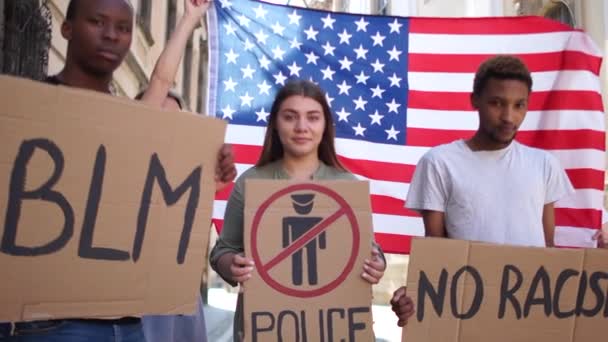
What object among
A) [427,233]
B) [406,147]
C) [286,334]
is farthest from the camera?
[406,147]

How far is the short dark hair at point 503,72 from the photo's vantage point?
7.34 ft

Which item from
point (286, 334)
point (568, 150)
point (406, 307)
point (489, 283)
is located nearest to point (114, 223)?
point (286, 334)

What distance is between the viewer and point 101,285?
1.54m

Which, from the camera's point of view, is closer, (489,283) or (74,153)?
(74,153)

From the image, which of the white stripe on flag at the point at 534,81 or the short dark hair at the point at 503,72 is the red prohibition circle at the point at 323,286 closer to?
the short dark hair at the point at 503,72

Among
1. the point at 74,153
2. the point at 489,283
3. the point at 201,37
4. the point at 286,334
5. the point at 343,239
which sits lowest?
the point at 286,334

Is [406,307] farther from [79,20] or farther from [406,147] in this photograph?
[406,147]

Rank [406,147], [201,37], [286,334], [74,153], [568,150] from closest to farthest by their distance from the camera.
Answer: [74,153], [286,334], [568,150], [406,147], [201,37]

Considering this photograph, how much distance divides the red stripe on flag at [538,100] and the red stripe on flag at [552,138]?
0.14m

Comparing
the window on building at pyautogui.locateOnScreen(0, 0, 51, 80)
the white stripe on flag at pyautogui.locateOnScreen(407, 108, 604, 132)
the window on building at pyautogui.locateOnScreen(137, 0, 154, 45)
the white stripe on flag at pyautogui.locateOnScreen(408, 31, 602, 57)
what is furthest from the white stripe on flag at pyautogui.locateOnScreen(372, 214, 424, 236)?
the window on building at pyautogui.locateOnScreen(137, 0, 154, 45)

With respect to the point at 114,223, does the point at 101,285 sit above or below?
below

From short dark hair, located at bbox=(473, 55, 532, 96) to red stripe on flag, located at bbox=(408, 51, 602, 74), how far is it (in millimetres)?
1418

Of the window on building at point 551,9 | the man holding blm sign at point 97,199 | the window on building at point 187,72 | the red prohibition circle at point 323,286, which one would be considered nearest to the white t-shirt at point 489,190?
the red prohibition circle at point 323,286

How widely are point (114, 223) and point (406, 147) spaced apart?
2.46 m
